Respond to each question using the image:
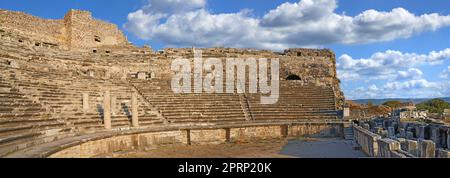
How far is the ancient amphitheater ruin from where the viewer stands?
43.3 ft

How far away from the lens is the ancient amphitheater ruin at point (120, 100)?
13203 mm

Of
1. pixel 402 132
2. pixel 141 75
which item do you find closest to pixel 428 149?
pixel 402 132

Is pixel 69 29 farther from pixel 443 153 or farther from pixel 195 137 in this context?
pixel 443 153

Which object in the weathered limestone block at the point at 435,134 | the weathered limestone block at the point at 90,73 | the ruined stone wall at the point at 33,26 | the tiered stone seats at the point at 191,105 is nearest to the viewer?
the weathered limestone block at the point at 435,134

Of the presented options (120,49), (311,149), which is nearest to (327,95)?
(311,149)

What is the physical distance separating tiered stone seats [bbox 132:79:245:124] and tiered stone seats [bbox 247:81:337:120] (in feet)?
3.69

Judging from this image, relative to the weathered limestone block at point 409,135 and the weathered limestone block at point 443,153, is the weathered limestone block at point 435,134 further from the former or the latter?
the weathered limestone block at point 443,153

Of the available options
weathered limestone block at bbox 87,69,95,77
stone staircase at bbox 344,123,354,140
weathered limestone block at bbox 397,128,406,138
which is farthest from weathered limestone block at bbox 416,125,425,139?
weathered limestone block at bbox 87,69,95,77

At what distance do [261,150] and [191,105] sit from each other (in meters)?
6.40

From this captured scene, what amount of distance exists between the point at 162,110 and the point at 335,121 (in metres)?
8.82

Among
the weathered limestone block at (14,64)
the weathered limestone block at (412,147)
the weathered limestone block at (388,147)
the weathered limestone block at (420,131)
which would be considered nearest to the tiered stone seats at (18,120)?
the weathered limestone block at (14,64)

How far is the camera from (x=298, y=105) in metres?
22.8

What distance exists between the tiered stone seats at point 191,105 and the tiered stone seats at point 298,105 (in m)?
1.13

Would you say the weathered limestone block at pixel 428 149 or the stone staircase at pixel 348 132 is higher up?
the weathered limestone block at pixel 428 149
